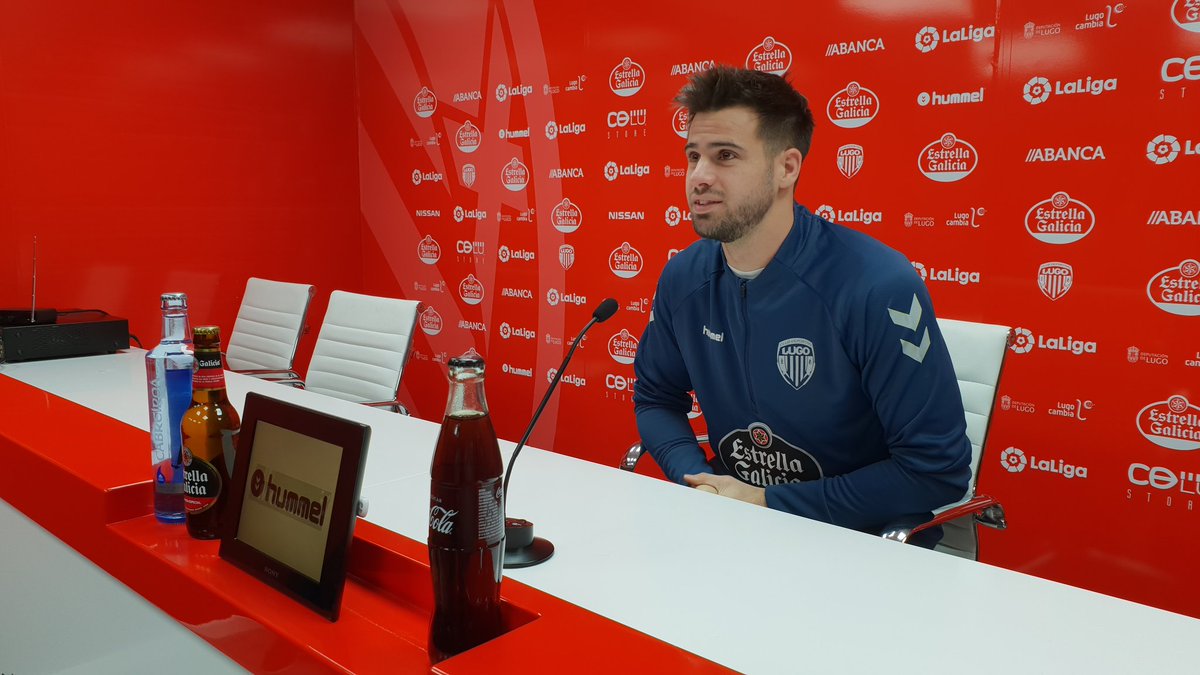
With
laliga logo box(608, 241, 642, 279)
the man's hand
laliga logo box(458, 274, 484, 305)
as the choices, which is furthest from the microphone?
laliga logo box(458, 274, 484, 305)

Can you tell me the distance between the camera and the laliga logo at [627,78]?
341cm

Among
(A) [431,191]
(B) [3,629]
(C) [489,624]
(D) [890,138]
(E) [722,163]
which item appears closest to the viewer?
(C) [489,624]

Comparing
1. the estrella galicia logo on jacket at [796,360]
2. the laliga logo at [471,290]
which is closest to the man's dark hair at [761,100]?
the estrella galicia logo on jacket at [796,360]

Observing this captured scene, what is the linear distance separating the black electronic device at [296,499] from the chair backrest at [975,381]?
4.20ft

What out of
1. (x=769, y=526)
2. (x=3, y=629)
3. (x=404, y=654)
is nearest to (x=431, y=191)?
(x=3, y=629)

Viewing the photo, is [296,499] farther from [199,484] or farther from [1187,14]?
[1187,14]

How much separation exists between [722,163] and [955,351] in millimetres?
659

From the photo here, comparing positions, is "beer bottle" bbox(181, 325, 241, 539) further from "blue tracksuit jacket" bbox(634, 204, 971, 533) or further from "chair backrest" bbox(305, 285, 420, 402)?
"chair backrest" bbox(305, 285, 420, 402)

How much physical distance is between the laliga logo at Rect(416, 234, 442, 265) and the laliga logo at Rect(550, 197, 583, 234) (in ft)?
2.73

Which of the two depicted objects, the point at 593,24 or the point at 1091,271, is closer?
the point at 1091,271

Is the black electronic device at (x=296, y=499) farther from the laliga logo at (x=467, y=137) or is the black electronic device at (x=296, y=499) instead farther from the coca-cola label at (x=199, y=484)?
the laliga logo at (x=467, y=137)

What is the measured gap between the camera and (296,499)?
1.00m

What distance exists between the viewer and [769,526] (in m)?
1.30

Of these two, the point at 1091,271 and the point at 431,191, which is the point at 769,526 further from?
the point at 431,191
